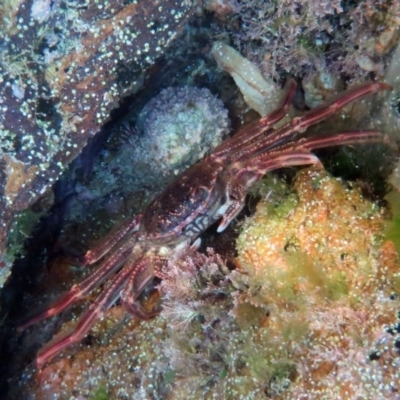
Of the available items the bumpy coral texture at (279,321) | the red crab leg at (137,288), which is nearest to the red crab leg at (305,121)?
the bumpy coral texture at (279,321)

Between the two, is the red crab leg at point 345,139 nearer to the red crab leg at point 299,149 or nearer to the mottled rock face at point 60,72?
the red crab leg at point 299,149

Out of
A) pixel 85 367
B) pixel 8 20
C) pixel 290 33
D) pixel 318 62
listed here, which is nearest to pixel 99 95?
pixel 8 20

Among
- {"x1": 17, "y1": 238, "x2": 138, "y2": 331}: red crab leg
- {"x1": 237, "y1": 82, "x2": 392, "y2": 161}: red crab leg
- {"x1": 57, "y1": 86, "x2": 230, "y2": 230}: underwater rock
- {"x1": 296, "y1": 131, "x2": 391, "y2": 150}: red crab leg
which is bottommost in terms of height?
{"x1": 296, "y1": 131, "x2": 391, "y2": 150}: red crab leg

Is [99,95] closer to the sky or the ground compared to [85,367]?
closer to the sky

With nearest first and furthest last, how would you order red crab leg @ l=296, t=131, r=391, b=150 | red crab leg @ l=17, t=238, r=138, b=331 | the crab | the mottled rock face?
the mottled rock face < red crab leg @ l=296, t=131, r=391, b=150 < the crab < red crab leg @ l=17, t=238, r=138, b=331

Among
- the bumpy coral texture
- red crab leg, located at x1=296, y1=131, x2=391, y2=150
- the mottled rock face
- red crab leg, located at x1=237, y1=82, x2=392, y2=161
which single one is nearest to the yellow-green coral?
the bumpy coral texture

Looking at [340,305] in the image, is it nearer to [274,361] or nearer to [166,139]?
[274,361]

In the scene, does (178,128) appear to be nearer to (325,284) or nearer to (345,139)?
(345,139)

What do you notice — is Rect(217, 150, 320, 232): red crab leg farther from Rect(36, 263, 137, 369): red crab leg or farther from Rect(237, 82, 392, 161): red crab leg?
Rect(36, 263, 137, 369): red crab leg
